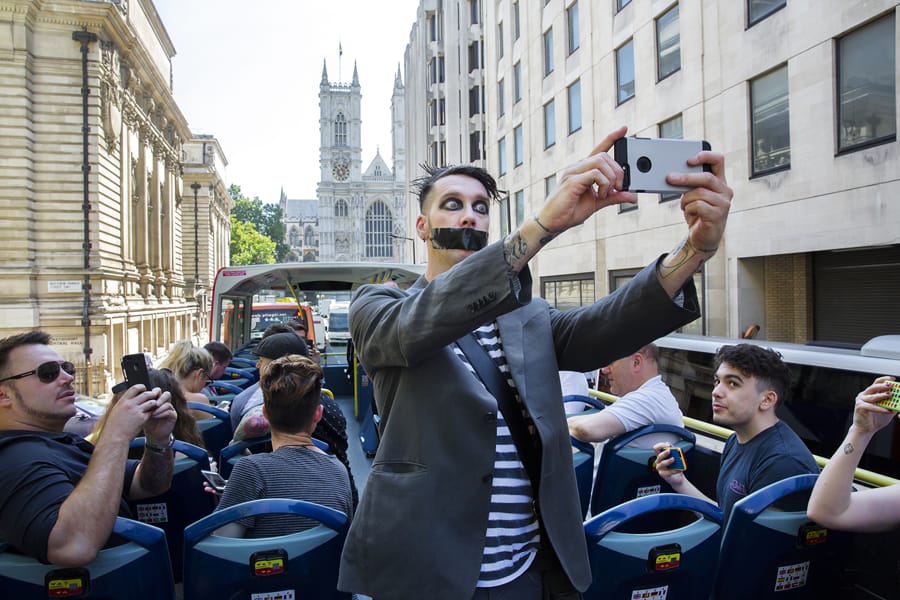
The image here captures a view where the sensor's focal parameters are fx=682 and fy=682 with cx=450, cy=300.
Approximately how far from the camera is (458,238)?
6.35 feet

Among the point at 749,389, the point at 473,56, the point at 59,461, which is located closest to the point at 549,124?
the point at 473,56

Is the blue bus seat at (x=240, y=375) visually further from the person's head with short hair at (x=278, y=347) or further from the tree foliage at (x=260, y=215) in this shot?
the tree foliage at (x=260, y=215)

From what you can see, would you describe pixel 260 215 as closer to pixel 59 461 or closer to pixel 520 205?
pixel 520 205

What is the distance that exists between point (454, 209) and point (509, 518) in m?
0.86

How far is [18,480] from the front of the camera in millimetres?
2430

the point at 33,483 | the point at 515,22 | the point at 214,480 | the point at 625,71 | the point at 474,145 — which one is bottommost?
Answer: the point at 214,480

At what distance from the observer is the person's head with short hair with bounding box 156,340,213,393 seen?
6.00 meters

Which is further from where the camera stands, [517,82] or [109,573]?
[517,82]

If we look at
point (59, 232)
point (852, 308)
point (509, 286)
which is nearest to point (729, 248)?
point (852, 308)

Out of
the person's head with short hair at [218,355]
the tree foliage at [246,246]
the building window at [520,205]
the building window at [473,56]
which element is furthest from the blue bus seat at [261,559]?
the tree foliage at [246,246]

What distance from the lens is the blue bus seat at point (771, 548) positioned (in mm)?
2584

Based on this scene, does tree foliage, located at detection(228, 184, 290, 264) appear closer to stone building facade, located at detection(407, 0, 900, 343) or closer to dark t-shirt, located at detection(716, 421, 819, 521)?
stone building facade, located at detection(407, 0, 900, 343)

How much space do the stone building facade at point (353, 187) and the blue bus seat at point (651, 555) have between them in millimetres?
130843

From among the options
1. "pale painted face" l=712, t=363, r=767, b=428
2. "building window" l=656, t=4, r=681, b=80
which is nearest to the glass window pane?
"building window" l=656, t=4, r=681, b=80
